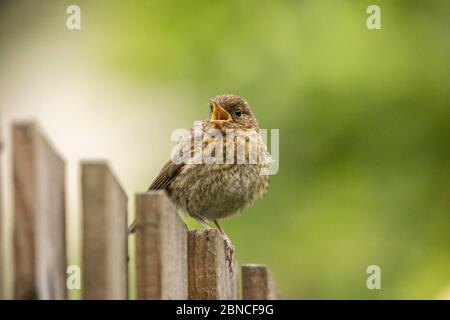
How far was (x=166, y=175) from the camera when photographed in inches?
171

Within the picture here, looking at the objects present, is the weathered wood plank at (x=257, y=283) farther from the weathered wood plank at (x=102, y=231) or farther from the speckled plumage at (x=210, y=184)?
the speckled plumage at (x=210, y=184)

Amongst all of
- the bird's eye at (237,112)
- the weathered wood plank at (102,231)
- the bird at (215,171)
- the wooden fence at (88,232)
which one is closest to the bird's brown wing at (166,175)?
the bird at (215,171)

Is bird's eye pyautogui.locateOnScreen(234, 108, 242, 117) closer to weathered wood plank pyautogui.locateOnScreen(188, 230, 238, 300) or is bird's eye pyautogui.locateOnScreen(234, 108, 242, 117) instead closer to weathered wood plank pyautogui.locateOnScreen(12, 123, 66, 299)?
weathered wood plank pyautogui.locateOnScreen(188, 230, 238, 300)

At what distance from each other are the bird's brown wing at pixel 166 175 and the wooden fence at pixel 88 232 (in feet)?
Answer: 6.11

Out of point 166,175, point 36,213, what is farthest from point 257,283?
point 166,175

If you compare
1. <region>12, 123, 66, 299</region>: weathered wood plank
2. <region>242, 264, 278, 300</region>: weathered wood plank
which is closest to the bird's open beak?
<region>242, 264, 278, 300</region>: weathered wood plank

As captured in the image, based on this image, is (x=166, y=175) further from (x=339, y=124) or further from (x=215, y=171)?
(x=339, y=124)

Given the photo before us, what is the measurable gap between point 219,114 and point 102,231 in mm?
2609

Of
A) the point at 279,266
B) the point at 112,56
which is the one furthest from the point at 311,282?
the point at 112,56

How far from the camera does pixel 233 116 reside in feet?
15.3

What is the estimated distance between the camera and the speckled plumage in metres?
4.25

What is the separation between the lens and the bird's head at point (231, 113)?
4.56 metres
